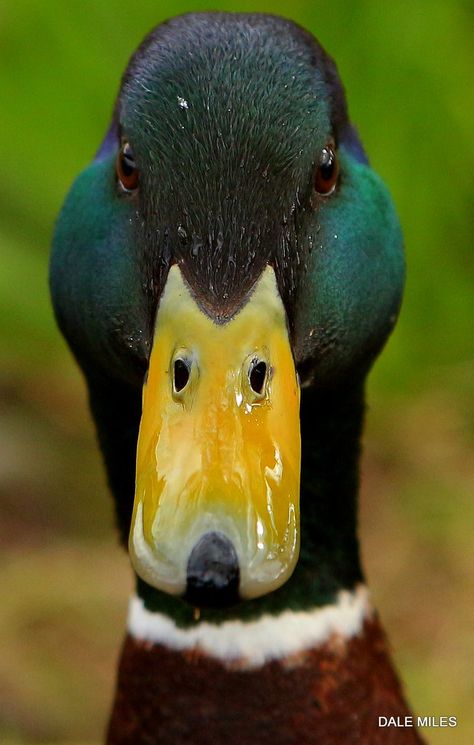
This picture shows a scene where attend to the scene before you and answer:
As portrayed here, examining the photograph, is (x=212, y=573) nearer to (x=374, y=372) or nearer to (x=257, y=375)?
(x=257, y=375)

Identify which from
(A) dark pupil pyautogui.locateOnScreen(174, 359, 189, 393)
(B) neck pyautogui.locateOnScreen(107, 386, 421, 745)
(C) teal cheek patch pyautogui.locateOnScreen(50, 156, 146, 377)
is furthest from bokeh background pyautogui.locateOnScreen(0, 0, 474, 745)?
(A) dark pupil pyautogui.locateOnScreen(174, 359, 189, 393)

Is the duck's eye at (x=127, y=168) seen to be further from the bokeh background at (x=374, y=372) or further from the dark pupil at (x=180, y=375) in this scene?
the bokeh background at (x=374, y=372)

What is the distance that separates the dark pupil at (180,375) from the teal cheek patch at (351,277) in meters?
0.16

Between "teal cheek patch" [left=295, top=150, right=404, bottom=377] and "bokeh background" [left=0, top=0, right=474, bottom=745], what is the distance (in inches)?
58.1

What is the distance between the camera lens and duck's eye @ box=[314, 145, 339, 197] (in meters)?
1.54

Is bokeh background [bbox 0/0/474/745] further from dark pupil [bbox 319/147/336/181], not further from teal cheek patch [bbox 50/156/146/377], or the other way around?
dark pupil [bbox 319/147/336/181]

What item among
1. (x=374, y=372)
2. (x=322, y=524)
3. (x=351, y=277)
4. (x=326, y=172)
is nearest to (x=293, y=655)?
(x=322, y=524)

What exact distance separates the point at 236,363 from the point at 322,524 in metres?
0.50

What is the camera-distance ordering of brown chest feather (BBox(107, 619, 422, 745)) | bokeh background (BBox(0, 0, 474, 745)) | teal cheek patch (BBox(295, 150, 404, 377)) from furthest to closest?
bokeh background (BBox(0, 0, 474, 745)) < brown chest feather (BBox(107, 619, 422, 745)) < teal cheek patch (BBox(295, 150, 404, 377))

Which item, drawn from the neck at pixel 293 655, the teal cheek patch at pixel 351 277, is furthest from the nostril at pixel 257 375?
the neck at pixel 293 655

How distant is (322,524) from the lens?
1778 mm

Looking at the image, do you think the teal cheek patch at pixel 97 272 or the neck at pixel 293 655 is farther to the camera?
the neck at pixel 293 655

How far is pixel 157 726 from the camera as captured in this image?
1.68m

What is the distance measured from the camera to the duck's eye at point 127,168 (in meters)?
1.54
